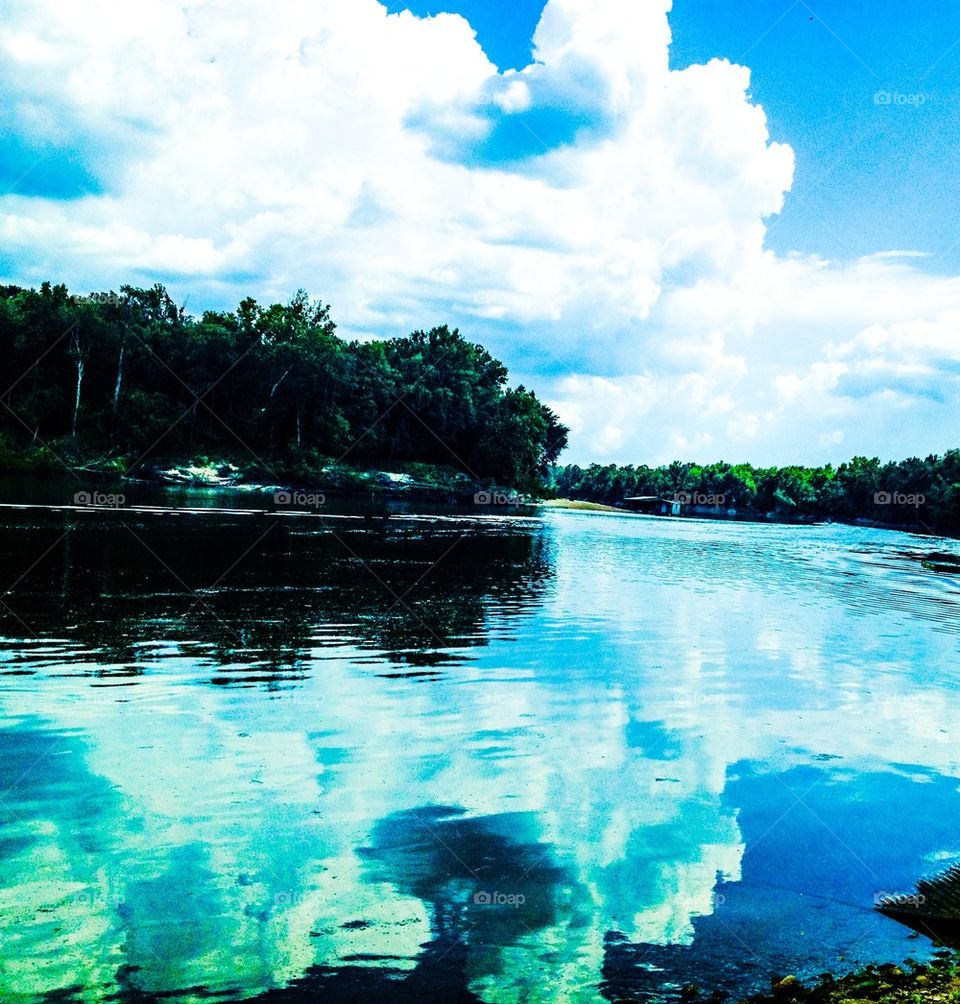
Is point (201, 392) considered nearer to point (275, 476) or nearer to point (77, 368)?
point (77, 368)

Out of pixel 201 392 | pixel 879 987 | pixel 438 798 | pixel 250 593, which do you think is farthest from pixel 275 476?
pixel 879 987

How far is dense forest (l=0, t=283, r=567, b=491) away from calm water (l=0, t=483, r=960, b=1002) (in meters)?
100

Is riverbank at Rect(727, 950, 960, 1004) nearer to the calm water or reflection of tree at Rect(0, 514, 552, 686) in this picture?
the calm water

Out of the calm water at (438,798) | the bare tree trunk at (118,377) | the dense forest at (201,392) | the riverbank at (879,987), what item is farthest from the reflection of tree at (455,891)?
the bare tree trunk at (118,377)

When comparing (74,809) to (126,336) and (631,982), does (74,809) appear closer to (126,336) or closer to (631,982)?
(631,982)

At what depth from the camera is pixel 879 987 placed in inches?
277

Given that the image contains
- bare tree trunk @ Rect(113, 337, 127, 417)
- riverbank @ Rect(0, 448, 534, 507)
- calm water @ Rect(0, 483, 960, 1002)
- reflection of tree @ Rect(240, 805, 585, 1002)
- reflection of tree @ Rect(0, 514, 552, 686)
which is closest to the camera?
reflection of tree @ Rect(240, 805, 585, 1002)

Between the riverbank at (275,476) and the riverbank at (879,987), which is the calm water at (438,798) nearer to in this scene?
the riverbank at (879,987)

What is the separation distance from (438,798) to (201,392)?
137m

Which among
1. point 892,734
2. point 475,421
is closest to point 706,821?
point 892,734

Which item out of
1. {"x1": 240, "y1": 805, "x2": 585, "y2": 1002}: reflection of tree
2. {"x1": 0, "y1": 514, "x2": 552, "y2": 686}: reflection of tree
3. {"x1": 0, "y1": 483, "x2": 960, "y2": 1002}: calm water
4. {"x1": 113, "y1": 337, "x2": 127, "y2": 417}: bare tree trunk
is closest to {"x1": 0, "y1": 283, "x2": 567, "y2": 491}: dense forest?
{"x1": 113, "y1": 337, "x2": 127, "y2": 417}: bare tree trunk

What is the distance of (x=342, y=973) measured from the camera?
7.36 m

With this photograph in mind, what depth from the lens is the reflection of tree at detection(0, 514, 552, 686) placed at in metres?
20.2

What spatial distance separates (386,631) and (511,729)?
9224 mm
